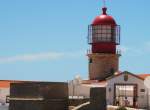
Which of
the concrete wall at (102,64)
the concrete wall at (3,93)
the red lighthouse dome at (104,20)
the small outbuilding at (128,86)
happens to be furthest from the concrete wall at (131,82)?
the concrete wall at (3,93)

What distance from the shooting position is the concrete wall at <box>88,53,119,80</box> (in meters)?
53.9

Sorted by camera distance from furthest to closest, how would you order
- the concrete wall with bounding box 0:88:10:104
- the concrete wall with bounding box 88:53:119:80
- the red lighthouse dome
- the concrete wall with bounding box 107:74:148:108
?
1. the concrete wall with bounding box 0:88:10:104
2. the concrete wall with bounding box 88:53:119:80
3. the red lighthouse dome
4. the concrete wall with bounding box 107:74:148:108

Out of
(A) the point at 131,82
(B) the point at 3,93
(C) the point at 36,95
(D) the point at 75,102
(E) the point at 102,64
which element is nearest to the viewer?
(C) the point at 36,95

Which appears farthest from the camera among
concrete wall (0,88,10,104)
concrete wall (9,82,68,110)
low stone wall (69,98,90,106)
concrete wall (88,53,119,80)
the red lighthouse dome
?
concrete wall (0,88,10,104)

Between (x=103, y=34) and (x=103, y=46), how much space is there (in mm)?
1086

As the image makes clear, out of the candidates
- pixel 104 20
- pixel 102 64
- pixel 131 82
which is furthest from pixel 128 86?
pixel 104 20

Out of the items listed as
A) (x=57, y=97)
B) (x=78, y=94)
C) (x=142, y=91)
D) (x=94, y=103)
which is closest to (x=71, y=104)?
(x=57, y=97)

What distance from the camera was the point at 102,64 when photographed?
5406 cm

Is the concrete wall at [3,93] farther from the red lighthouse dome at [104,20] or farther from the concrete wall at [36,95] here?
the concrete wall at [36,95]

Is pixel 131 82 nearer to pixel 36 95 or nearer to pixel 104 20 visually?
pixel 104 20

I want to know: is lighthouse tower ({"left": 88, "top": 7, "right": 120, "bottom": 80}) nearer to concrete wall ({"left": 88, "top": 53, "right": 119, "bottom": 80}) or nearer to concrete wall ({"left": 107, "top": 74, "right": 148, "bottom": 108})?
concrete wall ({"left": 88, "top": 53, "right": 119, "bottom": 80})

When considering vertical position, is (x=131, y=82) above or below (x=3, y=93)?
above

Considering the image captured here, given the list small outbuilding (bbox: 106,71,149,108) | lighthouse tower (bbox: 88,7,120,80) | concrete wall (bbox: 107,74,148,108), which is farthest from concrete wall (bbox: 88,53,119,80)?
concrete wall (bbox: 107,74,148,108)

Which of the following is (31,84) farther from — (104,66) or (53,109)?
(104,66)
